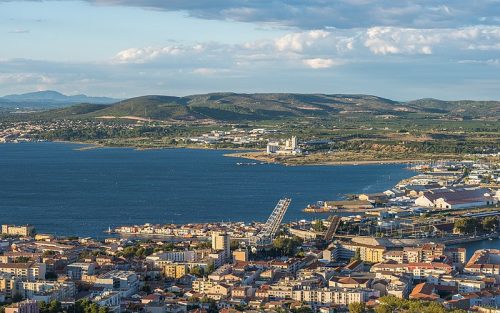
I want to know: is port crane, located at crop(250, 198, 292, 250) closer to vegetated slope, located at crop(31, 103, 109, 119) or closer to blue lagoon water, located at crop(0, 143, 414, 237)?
blue lagoon water, located at crop(0, 143, 414, 237)

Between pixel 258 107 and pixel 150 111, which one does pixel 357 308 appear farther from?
pixel 258 107

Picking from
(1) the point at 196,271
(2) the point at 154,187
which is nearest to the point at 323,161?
(2) the point at 154,187

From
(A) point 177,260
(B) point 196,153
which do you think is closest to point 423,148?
(B) point 196,153

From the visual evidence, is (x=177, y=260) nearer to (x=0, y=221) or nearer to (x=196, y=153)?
(x=0, y=221)

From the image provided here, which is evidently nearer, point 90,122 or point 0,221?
point 0,221

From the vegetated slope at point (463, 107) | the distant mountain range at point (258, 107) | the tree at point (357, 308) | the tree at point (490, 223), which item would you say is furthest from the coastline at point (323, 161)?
the vegetated slope at point (463, 107)

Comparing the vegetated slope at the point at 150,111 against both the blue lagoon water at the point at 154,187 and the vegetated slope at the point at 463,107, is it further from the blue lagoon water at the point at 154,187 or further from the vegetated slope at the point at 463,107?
the blue lagoon water at the point at 154,187
